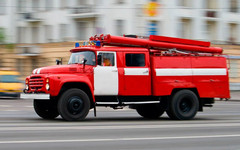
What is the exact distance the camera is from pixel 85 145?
8430 millimetres

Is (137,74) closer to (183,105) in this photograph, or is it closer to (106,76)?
(106,76)

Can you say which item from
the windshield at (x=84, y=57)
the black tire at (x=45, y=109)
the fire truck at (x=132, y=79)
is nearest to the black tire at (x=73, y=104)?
the fire truck at (x=132, y=79)

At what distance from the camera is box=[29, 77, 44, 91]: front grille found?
1329 centimetres

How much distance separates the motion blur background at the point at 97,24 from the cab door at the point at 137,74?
25815 mm

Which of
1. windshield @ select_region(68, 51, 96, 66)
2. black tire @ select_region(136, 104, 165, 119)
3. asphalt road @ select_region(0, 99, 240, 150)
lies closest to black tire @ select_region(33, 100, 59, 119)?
windshield @ select_region(68, 51, 96, 66)

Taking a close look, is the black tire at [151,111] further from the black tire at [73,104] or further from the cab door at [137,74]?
the black tire at [73,104]

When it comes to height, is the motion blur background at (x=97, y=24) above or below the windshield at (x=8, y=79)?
above

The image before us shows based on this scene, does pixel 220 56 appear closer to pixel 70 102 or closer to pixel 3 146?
pixel 70 102

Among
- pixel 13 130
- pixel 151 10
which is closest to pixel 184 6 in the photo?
pixel 151 10

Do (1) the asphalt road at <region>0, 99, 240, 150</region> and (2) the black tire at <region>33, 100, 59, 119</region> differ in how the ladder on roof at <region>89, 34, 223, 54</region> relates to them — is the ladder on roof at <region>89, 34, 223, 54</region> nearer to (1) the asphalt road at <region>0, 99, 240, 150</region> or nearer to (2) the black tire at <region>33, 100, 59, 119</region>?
(2) the black tire at <region>33, 100, 59, 119</region>

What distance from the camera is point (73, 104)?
43.1 feet

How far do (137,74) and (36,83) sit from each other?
2.91 meters

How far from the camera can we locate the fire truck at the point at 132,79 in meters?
13.3

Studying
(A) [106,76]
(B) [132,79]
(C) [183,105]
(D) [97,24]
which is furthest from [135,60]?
(D) [97,24]
